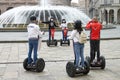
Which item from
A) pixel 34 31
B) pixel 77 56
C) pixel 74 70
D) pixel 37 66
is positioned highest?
pixel 34 31

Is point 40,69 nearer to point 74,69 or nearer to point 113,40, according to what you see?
point 74,69

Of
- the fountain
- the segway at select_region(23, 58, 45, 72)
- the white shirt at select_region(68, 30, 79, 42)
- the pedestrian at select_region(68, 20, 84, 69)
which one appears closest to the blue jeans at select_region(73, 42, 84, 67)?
the pedestrian at select_region(68, 20, 84, 69)

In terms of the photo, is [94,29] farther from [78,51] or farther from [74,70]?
[74,70]

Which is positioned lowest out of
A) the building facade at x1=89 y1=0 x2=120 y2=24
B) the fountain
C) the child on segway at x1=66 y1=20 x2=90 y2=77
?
the building facade at x1=89 y1=0 x2=120 y2=24

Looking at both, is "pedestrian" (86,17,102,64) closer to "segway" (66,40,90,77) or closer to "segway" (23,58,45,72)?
"segway" (66,40,90,77)

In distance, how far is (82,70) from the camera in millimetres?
10078

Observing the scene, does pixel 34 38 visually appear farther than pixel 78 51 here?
Yes

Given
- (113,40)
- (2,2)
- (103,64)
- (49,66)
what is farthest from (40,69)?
(2,2)

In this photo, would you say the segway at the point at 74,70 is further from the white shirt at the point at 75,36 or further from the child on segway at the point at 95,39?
the child on segway at the point at 95,39

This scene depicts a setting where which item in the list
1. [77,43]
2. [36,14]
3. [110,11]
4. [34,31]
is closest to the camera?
[77,43]

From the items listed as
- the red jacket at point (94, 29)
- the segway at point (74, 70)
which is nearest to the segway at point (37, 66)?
the segway at point (74, 70)

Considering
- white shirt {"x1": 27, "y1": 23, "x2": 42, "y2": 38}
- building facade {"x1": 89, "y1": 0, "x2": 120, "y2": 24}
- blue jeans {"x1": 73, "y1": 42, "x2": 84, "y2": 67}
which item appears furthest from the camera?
building facade {"x1": 89, "y1": 0, "x2": 120, "y2": 24}

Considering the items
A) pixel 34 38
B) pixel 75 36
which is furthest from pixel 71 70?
pixel 34 38

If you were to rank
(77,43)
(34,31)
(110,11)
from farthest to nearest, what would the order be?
(110,11) → (34,31) → (77,43)
